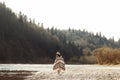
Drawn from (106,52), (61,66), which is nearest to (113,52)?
(106,52)

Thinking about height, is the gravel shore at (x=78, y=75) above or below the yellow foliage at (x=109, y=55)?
below

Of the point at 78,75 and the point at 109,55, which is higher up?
the point at 109,55

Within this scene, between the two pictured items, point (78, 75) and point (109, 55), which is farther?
point (109, 55)

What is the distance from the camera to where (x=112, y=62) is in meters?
154

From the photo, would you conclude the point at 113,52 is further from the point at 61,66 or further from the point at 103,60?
the point at 61,66

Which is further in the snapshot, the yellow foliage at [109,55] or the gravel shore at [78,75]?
the yellow foliage at [109,55]

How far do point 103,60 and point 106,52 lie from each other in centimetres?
526

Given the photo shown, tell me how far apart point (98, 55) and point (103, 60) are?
4.53 m

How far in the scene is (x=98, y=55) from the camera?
15388cm

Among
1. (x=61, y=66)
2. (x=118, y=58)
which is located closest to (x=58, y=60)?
(x=61, y=66)

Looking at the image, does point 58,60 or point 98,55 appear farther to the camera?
point 98,55

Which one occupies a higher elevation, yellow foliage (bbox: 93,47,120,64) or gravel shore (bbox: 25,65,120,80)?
yellow foliage (bbox: 93,47,120,64)

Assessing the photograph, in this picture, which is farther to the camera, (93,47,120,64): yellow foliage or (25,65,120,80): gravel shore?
(93,47,120,64): yellow foliage

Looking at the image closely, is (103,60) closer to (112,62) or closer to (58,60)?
(112,62)
